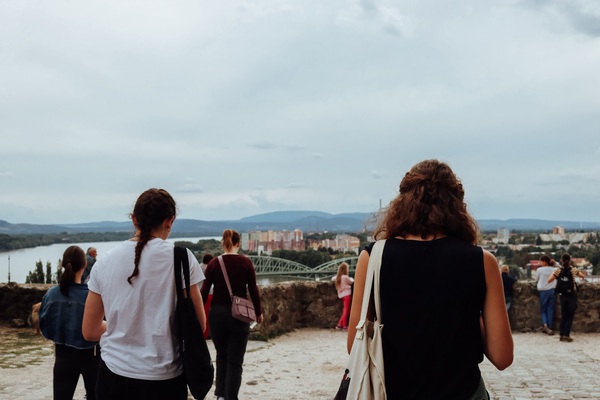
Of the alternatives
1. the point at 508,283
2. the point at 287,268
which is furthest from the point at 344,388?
the point at 287,268

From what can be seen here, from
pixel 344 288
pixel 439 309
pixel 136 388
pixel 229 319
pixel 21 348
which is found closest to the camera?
pixel 439 309

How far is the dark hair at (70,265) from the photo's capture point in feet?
15.5

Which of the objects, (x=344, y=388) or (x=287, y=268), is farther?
(x=287, y=268)

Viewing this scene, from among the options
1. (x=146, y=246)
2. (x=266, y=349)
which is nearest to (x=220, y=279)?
(x=146, y=246)

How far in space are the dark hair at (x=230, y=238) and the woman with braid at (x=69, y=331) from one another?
5.46ft

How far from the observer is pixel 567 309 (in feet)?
42.1

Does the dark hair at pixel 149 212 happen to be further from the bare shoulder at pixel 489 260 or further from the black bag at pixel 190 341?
the bare shoulder at pixel 489 260

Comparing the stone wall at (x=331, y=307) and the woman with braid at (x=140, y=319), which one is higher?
the woman with braid at (x=140, y=319)

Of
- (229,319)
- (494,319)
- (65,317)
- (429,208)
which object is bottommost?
(229,319)

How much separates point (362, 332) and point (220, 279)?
12.8 feet

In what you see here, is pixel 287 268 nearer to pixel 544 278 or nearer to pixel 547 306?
pixel 547 306

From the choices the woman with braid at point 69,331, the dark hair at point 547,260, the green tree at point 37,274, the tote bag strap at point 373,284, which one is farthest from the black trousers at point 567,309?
the green tree at point 37,274

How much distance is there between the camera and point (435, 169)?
2.49 m

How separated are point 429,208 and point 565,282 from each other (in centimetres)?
1146
